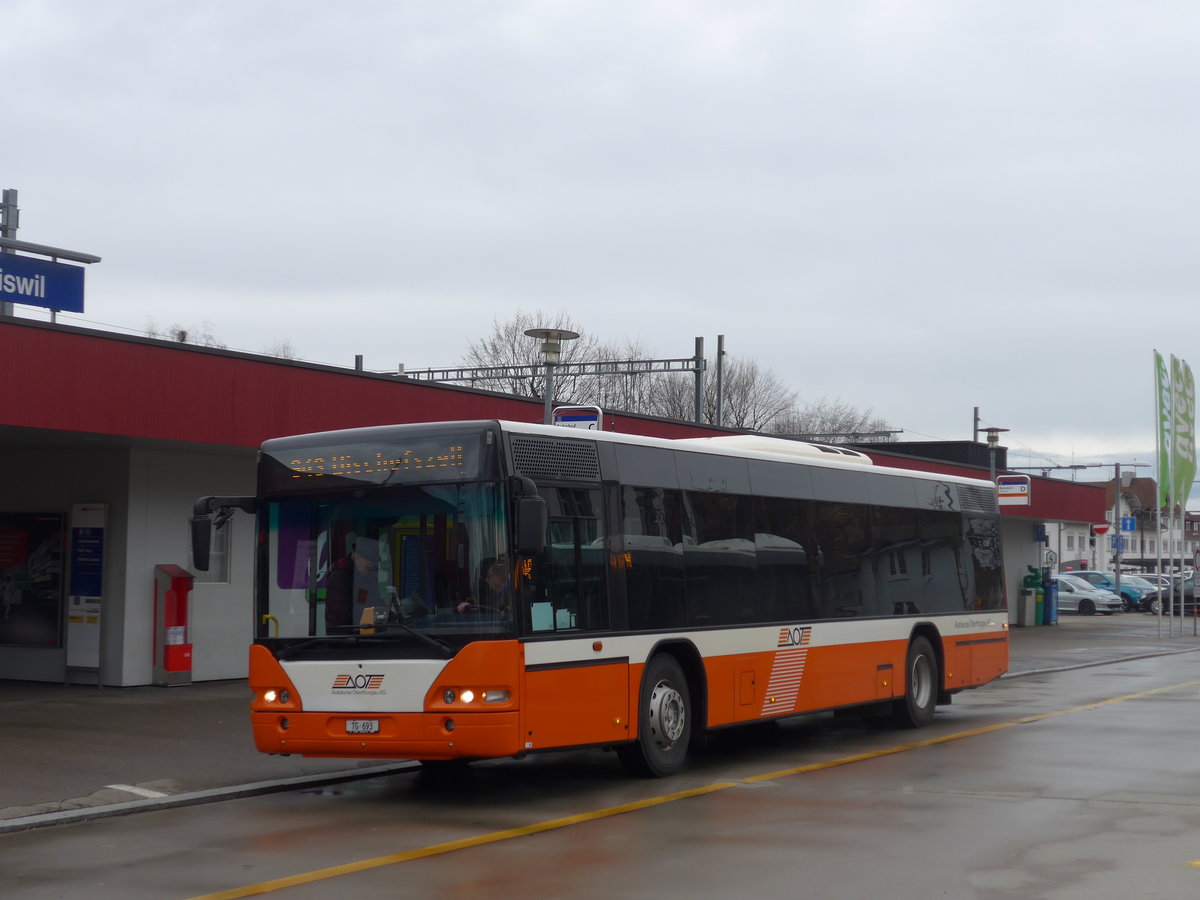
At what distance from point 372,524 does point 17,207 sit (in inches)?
451

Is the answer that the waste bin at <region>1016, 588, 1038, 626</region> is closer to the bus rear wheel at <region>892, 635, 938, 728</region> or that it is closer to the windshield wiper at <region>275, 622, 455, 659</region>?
the bus rear wheel at <region>892, 635, 938, 728</region>

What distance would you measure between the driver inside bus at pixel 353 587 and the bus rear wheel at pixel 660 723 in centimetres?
236

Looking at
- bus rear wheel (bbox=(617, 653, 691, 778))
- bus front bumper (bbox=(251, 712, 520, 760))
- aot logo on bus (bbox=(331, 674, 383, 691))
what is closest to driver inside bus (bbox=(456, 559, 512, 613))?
bus front bumper (bbox=(251, 712, 520, 760))

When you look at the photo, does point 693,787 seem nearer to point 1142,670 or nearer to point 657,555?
point 657,555

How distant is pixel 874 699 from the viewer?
50.7ft

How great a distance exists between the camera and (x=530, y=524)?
33.7 ft

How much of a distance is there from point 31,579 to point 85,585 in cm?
123

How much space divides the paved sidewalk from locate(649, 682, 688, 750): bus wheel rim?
8.06 feet

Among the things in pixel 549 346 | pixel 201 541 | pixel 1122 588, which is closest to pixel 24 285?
pixel 549 346

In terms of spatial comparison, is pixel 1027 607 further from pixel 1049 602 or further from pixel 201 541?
pixel 201 541

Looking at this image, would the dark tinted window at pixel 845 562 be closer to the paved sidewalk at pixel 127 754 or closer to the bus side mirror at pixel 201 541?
the paved sidewalk at pixel 127 754

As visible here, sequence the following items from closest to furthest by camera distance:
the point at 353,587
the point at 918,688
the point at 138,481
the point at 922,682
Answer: the point at 353,587 → the point at 918,688 → the point at 922,682 → the point at 138,481

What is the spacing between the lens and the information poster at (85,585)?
19.4 meters

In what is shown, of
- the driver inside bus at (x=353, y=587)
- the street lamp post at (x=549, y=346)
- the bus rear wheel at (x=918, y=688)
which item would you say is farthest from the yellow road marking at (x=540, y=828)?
the street lamp post at (x=549, y=346)
